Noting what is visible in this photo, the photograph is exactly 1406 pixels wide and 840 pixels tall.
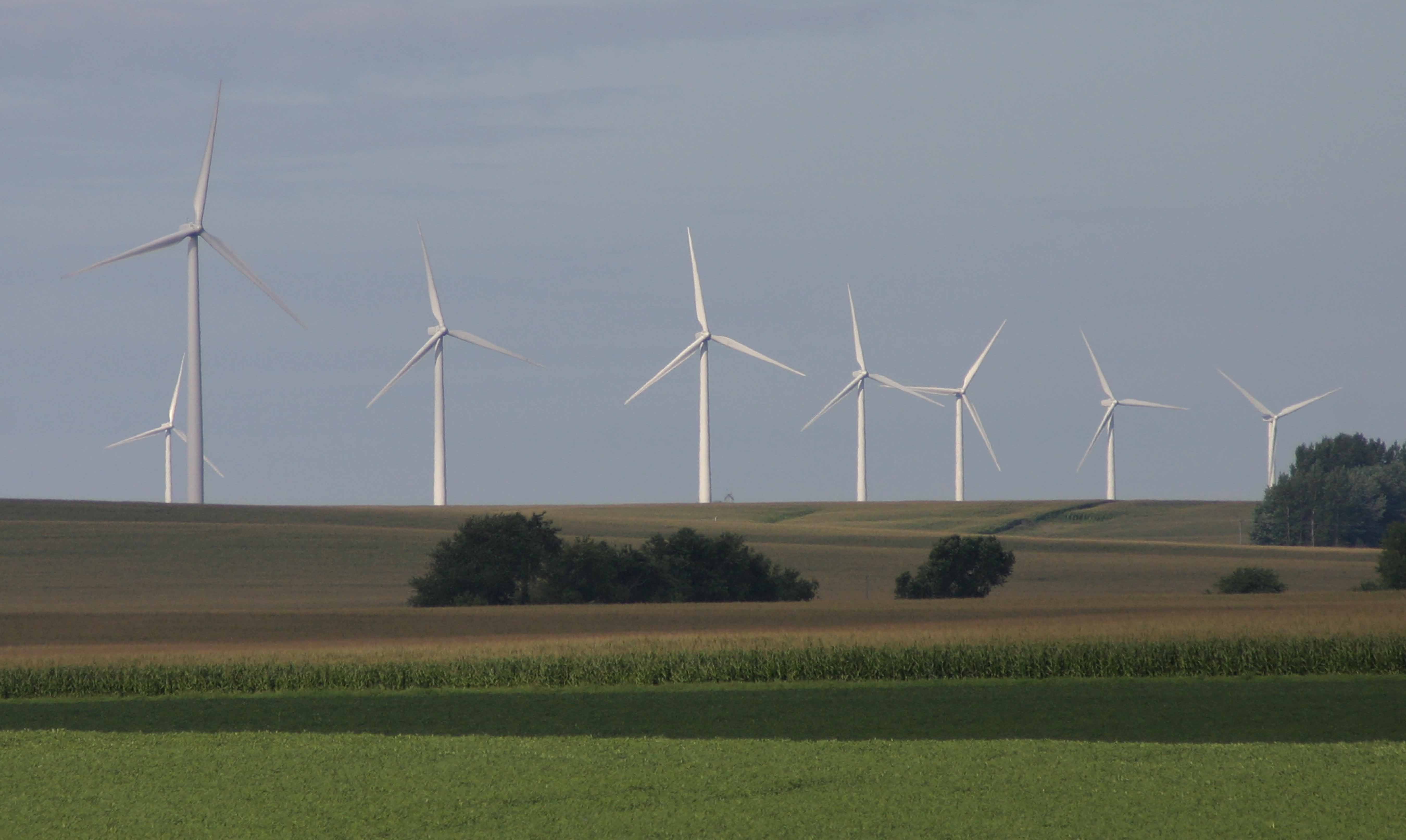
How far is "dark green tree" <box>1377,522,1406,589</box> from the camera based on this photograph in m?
63.2

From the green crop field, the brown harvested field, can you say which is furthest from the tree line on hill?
the green crop field

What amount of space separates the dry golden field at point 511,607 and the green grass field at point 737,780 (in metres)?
13.4

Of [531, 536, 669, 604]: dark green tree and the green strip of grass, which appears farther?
[531, 536, 669, 604]: dark green tree

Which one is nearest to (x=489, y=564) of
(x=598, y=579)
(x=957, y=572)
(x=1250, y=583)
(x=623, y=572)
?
(x=598, y=579)

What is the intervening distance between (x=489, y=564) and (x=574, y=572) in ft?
12.0

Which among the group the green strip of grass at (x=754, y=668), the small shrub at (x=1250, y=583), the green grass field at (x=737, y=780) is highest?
the green grass field at (x=737, y=780)

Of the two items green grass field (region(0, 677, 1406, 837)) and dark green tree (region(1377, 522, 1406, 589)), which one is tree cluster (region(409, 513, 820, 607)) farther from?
green grass field (region(0, 677, 1406, 837))

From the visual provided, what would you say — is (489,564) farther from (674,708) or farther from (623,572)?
(674,708)

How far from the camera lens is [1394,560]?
210 ft

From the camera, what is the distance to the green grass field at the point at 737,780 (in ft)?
42.1

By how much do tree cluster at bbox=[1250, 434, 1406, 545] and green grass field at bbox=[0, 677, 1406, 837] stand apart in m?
115

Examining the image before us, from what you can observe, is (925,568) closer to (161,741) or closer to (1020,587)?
(1020,587)

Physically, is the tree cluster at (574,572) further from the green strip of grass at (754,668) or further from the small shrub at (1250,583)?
the green strip of grass at (754,668)

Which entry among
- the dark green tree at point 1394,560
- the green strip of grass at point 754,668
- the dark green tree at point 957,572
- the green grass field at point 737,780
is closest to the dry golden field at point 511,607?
the green strip of grass at point 754,668
